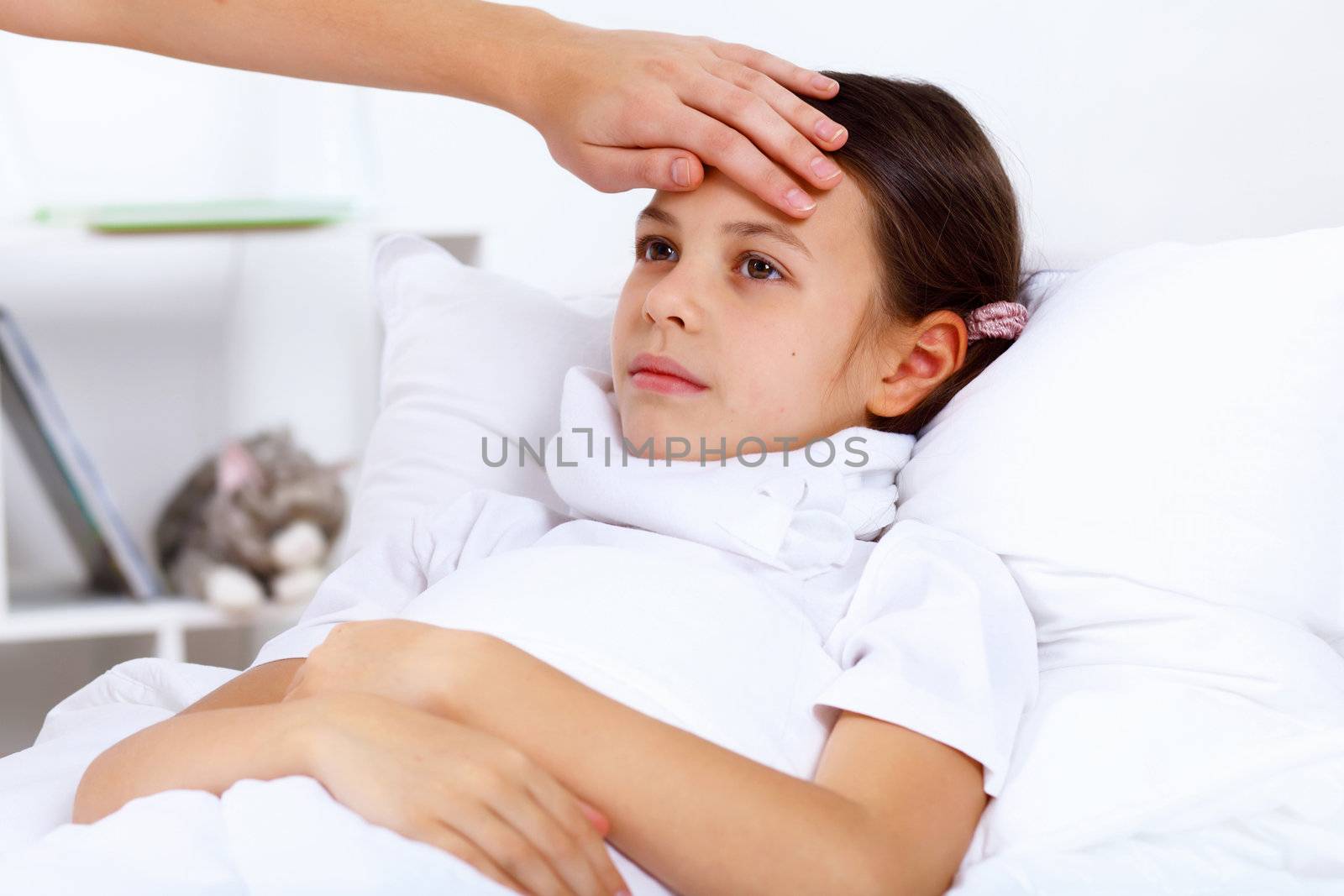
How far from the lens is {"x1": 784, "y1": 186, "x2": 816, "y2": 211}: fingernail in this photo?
40.3 inches

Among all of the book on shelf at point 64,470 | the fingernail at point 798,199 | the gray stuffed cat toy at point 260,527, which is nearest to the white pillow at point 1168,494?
the fingernail at point 798,199

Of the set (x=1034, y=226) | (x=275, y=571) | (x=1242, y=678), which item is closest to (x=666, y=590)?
(x=1242, y=678)

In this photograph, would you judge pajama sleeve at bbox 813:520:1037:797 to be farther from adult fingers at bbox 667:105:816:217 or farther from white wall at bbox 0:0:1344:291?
white wall at bbox 0:0:1344:291

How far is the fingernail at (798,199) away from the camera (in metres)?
1.02

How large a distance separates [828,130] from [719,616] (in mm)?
421

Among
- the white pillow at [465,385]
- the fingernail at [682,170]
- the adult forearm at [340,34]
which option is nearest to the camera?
the fingernail at [682,170]

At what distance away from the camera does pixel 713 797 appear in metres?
0.72

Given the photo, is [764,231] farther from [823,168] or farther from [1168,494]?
[1168,494]

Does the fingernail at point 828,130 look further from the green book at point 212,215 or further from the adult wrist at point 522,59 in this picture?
the green book at point 212,215

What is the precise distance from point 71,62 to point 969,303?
166cm

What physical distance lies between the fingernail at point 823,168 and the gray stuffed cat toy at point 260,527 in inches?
45.2

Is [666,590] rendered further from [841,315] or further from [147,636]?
[147,636]

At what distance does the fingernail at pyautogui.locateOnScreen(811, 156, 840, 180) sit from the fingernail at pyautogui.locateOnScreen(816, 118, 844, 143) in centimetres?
2

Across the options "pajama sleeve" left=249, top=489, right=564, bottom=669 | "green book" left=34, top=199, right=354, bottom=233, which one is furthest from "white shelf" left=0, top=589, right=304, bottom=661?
"pajama sleeve" left=249, top=489, right=564, bottom=669
